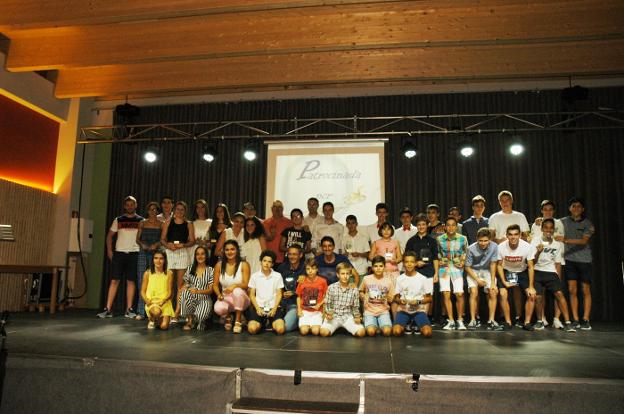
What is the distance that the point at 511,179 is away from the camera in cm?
726

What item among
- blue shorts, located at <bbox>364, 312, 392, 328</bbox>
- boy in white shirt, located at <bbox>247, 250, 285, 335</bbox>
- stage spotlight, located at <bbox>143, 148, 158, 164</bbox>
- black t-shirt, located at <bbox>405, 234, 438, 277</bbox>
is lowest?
blue shorts, located at <bbox>364, 312, 392, 328</bbox>

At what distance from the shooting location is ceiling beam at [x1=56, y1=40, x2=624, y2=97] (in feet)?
19.8

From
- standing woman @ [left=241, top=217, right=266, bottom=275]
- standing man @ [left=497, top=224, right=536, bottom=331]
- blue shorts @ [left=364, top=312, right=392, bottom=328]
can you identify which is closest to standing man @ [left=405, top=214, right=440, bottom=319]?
blue shorts @ [left=364, top=312, right=392, bottom=328]

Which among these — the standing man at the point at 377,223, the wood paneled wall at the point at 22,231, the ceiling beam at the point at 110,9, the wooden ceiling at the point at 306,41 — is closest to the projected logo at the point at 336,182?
the standing man at the point at 377,223

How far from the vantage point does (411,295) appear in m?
4.58

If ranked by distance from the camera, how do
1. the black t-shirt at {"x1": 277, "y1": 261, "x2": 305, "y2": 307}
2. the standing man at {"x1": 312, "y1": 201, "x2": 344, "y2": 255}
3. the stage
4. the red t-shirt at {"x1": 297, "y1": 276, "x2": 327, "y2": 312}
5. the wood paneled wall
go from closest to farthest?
the stage → the red t-shirt at {"x1": 297, "y1": 276, "x2": 327, "y2": 312} → the black t-shirt at {"x1": 277, "y1": 261, "x2": 305, "y2": 307} → the standing man at {"x1": 312, "y1": 201, "x2": 344, "y2": 255} → the wood paneled wall

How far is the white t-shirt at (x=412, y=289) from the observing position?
4.57 metres

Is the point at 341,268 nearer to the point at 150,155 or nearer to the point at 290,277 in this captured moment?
the point at 290,277

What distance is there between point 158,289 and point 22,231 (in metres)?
3.37

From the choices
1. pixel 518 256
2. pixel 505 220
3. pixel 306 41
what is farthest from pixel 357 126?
pixel 518 256

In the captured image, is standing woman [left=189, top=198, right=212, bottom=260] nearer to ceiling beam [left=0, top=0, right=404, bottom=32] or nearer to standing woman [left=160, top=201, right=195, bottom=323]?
standing woman [left=160, top=201, right=195, bottom=323]

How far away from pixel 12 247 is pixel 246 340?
15.4ft

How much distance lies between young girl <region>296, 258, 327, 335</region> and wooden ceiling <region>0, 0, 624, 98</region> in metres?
3.01

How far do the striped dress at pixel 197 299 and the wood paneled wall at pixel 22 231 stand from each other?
10.6ft
